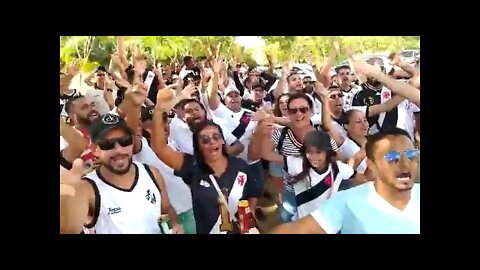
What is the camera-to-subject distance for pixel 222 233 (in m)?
4.18

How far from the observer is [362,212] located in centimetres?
416

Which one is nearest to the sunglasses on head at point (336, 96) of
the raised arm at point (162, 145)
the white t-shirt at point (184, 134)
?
the white t-shirt at point (184, 134)

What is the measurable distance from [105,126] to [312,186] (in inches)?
52.4

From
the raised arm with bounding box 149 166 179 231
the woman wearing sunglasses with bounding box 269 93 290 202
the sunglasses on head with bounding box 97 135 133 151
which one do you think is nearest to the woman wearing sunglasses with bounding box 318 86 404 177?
the woman wearing sunglasses with bounding box 269 93 290 202

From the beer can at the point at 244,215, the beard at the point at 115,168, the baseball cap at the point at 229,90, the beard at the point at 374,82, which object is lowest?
the beer can at the point at 244,215

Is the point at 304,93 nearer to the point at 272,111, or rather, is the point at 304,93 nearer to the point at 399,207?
the point at 272,111

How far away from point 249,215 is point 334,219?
53 centimetres

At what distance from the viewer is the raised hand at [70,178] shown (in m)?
4.10

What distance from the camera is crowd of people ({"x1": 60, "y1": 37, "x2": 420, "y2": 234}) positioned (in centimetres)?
416

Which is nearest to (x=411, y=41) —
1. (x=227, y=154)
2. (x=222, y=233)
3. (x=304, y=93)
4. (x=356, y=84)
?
(x=356, y=84)

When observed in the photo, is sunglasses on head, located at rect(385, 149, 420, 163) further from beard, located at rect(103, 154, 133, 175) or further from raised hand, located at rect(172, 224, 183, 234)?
beard, located at rect(103, 154, 133, 175)

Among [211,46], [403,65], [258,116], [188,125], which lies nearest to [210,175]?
[188,125]

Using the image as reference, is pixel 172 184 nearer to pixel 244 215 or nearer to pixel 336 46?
pixel 244 215

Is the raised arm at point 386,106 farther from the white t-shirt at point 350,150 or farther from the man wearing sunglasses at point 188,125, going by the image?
the man wearing sunglasses at point 188,125
